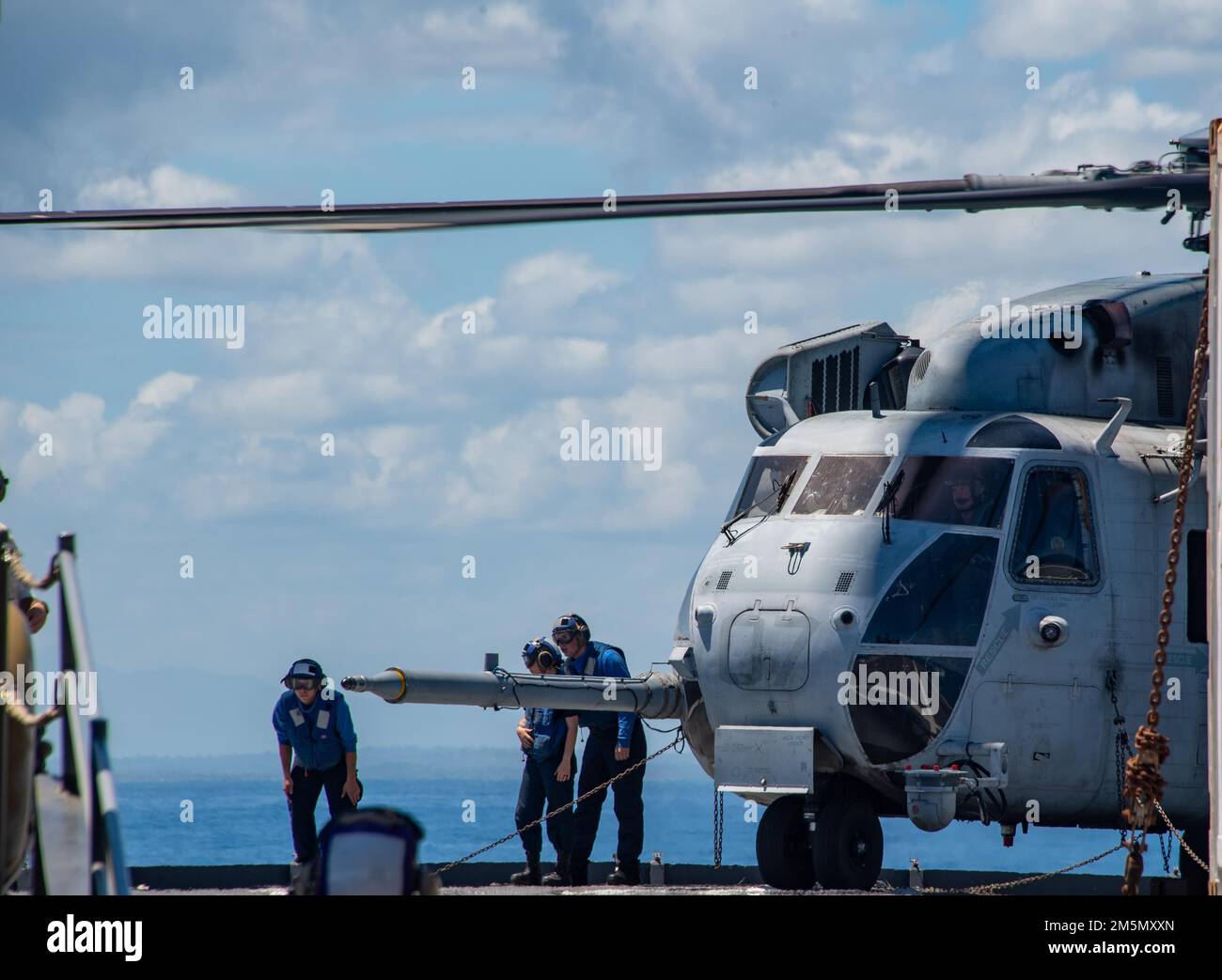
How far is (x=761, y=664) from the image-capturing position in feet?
44.9

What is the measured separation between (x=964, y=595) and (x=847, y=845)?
196cm

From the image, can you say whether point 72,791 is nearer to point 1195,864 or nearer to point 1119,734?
point 1119,734

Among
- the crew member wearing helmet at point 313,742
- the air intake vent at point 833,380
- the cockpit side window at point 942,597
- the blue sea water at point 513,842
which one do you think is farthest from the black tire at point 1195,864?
A: the blue sea water at point 513,842

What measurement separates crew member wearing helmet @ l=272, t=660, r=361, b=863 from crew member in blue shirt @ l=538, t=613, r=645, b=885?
6.41 feet

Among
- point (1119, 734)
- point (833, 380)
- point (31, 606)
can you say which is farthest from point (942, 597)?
point (31, 606)

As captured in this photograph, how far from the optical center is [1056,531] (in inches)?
555

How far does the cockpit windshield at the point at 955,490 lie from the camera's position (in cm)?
1396

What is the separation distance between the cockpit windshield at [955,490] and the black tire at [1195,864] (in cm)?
296

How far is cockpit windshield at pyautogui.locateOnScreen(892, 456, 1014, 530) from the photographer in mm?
13961

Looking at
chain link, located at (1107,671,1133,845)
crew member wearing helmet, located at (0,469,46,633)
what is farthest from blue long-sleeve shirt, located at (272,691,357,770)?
chain link, located at (1107,671,1133,845)

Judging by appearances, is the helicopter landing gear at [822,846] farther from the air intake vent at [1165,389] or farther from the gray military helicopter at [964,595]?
the air intake vent at [1165,389]

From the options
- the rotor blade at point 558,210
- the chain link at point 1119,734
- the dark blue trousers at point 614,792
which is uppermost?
the rotor blade at point 558,210
